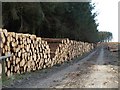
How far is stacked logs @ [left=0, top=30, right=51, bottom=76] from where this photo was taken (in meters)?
13.0

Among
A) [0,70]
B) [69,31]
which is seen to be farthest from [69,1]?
[0,70]

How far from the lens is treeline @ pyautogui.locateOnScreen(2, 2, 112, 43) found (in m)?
22.9

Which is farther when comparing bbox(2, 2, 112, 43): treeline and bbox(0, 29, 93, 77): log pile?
bbox(2, 2, 112, 43): treeline

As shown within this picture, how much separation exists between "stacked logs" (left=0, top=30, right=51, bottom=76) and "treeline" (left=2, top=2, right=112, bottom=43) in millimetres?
4622

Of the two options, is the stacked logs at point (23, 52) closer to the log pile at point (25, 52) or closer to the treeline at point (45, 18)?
the log pile at point (25, 52)

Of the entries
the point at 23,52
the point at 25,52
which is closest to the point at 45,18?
the point at 25,52

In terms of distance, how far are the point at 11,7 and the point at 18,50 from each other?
838 centimetres

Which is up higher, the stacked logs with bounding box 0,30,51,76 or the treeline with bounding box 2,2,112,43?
the treeline with bounding box 2,2,112,43

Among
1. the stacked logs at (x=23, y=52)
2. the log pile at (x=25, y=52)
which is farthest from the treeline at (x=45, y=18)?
the stacked logs at (x=23, y=52)

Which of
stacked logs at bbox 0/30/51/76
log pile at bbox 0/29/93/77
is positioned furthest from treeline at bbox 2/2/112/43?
stacked logs at bbox 0/30/51/76

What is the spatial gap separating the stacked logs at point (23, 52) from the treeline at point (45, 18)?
4.62 m

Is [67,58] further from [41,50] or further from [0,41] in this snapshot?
[0,41]

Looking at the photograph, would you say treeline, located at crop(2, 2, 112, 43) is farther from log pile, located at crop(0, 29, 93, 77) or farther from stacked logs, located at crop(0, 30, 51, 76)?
stacked logs, located at crop(0, 30, 51, 76)

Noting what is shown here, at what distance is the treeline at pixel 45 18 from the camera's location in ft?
75.0
